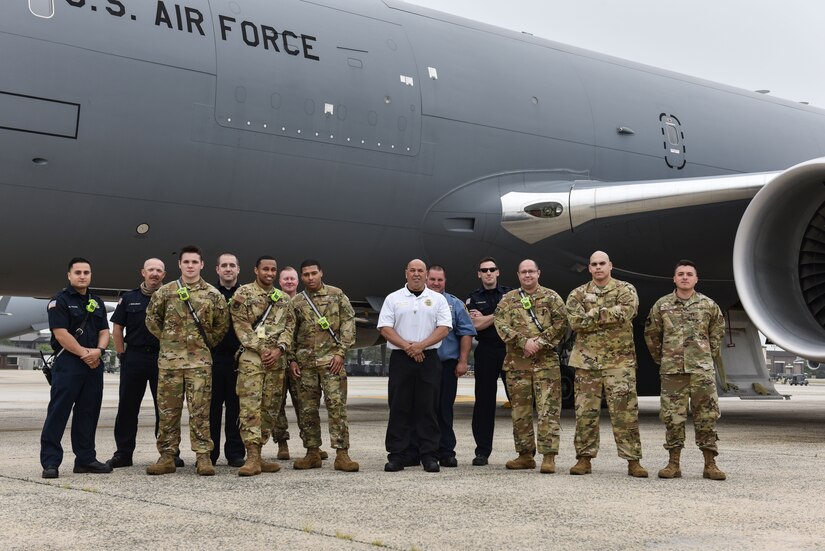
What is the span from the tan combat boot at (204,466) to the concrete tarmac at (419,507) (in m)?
0.13

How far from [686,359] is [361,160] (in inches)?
170

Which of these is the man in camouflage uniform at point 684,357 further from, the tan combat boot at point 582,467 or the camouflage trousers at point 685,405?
the tan combat boot at point 582,467

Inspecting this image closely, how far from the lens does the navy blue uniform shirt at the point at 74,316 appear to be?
250 inches

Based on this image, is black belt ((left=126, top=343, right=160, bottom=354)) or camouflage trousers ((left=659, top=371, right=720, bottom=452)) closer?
camouflage trousers ((left=659, top=371, right=720, bottom=452))

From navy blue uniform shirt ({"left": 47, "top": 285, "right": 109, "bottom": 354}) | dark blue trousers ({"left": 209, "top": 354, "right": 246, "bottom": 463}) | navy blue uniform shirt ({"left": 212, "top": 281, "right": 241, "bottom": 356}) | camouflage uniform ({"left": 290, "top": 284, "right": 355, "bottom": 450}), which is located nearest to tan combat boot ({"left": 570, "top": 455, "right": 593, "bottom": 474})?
camouflage uniform ({"left": 290, "top": 284, "right": 355, "bottom": 450})

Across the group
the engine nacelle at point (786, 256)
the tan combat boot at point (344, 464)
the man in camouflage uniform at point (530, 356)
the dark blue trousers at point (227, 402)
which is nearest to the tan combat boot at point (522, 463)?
the man in camouflage uniform at point (530, 356)

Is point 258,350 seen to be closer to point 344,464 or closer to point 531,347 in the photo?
point 344,464

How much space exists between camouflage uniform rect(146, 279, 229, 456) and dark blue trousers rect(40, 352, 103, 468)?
17.5 inches

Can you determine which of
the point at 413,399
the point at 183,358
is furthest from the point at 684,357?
the point at 183,358

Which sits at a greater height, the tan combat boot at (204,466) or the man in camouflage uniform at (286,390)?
the man in camouflage uniform at (286,390)

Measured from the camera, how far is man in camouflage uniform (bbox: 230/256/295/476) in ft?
21.0

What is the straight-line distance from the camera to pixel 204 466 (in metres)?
6.26

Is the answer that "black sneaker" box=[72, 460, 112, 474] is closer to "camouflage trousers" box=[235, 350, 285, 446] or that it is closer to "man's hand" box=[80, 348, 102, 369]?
"man's hand" box=[80, 348, 102, 369]

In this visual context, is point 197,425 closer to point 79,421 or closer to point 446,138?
point 79,421
